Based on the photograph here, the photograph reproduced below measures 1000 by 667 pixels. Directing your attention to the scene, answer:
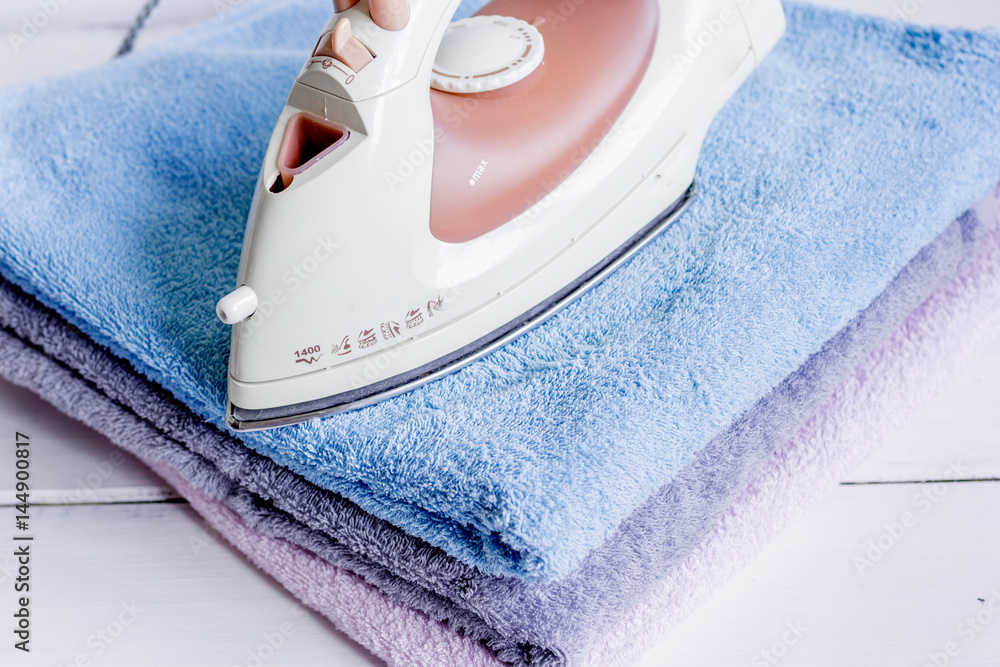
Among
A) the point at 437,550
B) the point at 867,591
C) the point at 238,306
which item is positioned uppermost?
the point at 238,306

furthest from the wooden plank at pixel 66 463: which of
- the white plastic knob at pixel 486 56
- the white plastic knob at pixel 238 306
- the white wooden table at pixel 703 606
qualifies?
the white plastic knob at pixel 486 56

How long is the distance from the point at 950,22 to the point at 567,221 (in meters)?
0.86

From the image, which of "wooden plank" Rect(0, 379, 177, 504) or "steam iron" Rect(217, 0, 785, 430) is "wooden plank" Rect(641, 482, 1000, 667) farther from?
"wooden plank" Rect(0, 379, 177, 504)

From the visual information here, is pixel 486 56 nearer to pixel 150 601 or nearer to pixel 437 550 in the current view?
pixel 437 550

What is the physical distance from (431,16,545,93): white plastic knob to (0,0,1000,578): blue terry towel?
18 cm

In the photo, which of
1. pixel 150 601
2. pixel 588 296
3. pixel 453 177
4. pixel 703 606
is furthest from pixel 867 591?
pixel 150 601

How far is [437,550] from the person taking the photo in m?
0.66

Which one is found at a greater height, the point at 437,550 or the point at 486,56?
the point at 486,56

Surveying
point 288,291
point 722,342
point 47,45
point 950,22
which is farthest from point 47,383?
point 950,22

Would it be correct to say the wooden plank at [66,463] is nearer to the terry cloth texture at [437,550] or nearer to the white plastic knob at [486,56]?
the terry cloth texture at [437,550]

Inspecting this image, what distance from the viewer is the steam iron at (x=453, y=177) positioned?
632mm

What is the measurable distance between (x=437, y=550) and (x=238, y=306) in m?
0.20

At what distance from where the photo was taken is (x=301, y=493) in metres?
0.70

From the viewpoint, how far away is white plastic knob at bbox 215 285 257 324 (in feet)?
2.02
